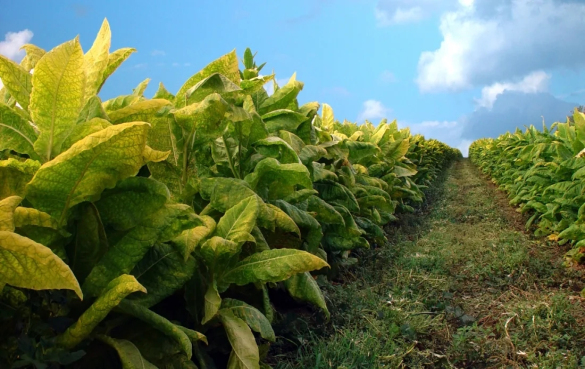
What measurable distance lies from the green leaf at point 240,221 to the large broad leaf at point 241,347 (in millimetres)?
295

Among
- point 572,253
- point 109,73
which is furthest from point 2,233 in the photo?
point 572,253

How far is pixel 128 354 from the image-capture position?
141 cm

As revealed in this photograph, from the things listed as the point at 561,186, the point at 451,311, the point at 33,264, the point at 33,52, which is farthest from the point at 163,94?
the point at 561,186

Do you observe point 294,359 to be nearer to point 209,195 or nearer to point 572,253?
point 209,195

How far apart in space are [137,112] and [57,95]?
25 cm

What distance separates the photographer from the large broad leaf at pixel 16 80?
1616mm

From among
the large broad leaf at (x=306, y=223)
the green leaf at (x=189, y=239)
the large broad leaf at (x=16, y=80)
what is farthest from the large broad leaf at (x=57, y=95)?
the large broad leaf at (x=306, y=223)

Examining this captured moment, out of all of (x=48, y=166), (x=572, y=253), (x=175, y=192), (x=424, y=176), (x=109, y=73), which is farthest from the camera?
(x=424, y=176)

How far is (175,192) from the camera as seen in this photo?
203 cm

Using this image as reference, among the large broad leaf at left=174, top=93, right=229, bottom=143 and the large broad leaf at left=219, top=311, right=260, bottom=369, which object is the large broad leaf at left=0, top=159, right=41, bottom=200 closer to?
the large broad leaf at left=174, top=93, right=229, bottom=143

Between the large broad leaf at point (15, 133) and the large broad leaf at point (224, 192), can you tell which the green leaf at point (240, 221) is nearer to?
the large broad leaf at point (224, 192)

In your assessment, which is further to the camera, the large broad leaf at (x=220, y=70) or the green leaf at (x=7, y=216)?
the large broad leaf at (x=220, y=70)

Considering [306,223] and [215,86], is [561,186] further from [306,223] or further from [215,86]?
[215,86]

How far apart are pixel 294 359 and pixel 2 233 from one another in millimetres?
1865
